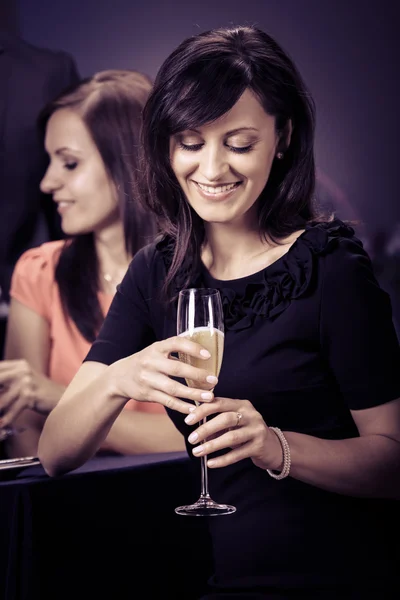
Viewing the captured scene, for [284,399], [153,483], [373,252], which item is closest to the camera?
→ [284,399]

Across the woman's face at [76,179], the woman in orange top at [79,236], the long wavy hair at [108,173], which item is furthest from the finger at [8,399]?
the woman's face at [76,179]

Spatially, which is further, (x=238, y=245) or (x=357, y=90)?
(x=357, y=90)

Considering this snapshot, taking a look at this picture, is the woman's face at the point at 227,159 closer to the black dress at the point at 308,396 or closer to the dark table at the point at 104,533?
the black dress at the point at 308,396

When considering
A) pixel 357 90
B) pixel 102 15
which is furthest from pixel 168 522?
pixel 102 15

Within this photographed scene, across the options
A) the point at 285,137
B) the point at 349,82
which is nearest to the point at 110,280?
the point at 349,82

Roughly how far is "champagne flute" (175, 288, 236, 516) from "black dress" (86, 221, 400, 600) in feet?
0.60

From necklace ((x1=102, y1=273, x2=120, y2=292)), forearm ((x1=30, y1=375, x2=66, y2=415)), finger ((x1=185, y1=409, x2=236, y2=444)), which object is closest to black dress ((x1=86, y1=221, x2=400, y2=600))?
finger ((x1=185, y1=409, x2=236, y2=444))

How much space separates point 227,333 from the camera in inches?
65.1

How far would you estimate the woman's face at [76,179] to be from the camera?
3.08 meters

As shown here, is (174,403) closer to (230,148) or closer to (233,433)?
(233,433)

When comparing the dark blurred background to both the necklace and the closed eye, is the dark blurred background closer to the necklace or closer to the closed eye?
the necklace

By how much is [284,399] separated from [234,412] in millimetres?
317

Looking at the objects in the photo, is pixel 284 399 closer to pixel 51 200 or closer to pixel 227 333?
pixel 227 333

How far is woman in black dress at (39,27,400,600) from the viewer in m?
1.47
